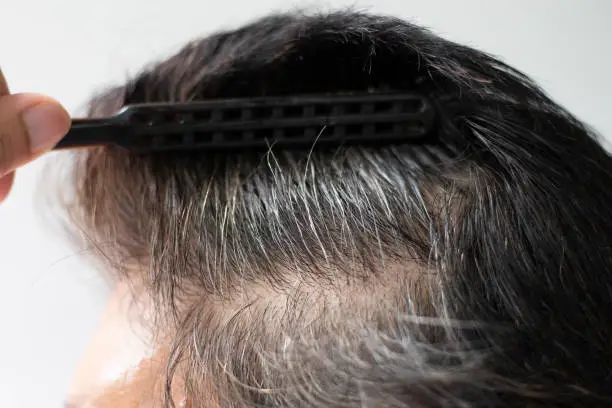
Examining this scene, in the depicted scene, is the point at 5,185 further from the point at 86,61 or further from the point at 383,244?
the point at 86,61

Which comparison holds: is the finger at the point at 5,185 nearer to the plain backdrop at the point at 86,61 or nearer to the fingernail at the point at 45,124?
the fingernail at the point at 45,124

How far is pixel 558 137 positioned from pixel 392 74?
17cm

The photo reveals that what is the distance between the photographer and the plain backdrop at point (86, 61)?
1.06 m

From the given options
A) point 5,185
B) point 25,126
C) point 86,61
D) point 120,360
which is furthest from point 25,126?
point 86,61

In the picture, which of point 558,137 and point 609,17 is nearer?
point 558,137

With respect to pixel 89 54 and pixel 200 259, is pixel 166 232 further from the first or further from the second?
pixel 89 54

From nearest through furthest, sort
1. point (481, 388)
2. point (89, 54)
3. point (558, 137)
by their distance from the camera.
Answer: point (481, 388) < point (558, 137) < point (89, 54)

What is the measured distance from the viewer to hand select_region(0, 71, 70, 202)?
1.59 ft

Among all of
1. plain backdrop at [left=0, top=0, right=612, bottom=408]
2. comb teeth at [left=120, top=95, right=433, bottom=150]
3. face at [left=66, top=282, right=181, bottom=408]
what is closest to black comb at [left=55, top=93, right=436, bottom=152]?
comb teeth at [left=120, top=95, right=433, bottom=150]

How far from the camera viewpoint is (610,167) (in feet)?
1.97

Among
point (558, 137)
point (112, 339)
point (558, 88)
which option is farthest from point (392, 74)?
point (558, 88)

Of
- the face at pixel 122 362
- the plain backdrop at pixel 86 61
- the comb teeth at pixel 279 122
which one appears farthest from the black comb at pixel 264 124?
the plain backdrop at pixel 86 61

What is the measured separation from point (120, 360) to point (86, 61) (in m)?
0.67

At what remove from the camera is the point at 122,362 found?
0.58 m
